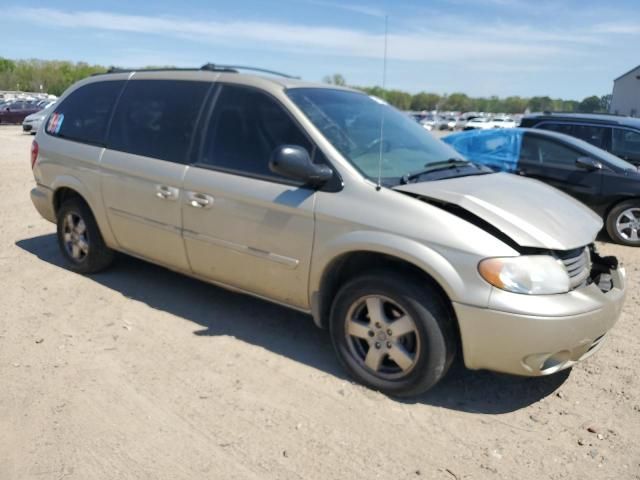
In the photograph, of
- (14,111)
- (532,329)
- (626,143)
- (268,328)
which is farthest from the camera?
(14,111)

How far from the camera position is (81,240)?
5344 mm

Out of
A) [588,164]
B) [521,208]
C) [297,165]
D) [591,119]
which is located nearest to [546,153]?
[588,164]

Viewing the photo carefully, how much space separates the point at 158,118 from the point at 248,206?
50.7 inches

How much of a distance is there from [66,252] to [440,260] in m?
3.93

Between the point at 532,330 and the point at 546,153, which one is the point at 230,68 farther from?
the point at 546,153

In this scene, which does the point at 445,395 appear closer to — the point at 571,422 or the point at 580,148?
the point at 571,422

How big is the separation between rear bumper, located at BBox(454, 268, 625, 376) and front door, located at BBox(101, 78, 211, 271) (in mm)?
2291

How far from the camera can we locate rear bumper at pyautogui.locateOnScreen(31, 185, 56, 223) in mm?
5500

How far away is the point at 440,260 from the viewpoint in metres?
3.10

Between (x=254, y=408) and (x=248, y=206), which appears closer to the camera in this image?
(x=254, y=408)

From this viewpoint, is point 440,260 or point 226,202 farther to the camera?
point 226,202

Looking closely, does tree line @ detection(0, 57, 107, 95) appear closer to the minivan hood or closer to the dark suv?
the dark suv

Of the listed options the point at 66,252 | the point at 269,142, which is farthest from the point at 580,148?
the point at 66,252

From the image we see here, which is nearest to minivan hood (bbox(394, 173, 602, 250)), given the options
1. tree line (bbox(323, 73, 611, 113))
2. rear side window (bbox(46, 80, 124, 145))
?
rear side window (bbox(46, 80, 124, 145))
